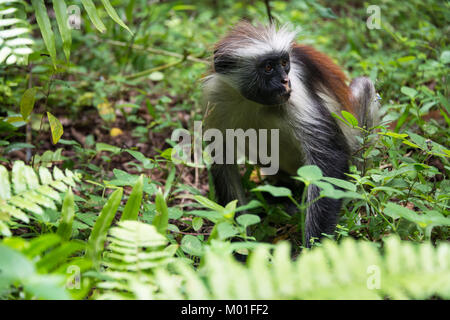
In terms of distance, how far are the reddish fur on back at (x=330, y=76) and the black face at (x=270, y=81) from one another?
0.54 meters

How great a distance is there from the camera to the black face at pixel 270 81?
4.30 meters

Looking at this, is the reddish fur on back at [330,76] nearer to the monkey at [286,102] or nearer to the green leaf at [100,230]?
the monkey at [286,102]

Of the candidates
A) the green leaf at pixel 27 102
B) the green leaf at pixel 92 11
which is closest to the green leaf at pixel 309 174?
the green leaf at pixel 92 11

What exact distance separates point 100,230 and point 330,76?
10.4 feet

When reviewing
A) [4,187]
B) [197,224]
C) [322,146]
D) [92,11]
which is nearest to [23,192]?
[4,187]

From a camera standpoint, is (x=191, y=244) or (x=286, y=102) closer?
(x=191, y=244)

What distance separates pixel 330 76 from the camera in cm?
494

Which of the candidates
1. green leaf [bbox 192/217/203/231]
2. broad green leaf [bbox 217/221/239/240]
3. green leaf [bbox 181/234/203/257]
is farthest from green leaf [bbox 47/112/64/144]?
broad green leaf [bbox 217/221/239/240]

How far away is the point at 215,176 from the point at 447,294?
3.32m

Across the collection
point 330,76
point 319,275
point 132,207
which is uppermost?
point 330,76

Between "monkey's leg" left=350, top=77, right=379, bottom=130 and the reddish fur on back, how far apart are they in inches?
9.3

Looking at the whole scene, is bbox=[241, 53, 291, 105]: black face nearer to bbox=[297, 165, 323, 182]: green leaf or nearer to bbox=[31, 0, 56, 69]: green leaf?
bbox=[297, 165, 323, 182]: green leaf

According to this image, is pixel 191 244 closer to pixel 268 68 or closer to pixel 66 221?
pixel 66 221

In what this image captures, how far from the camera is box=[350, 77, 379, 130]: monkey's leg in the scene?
5.09 metres
